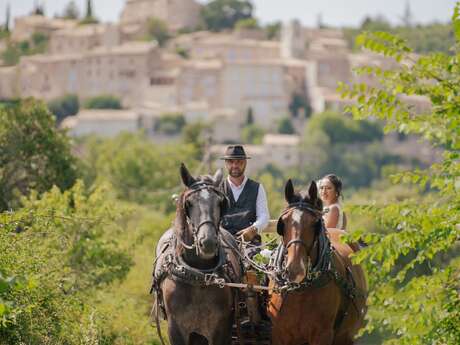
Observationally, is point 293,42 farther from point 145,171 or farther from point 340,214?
point 340,214

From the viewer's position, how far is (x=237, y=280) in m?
10.2

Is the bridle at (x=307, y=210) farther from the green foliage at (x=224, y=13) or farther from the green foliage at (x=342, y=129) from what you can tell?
the green foliage at (x=224, y=13)

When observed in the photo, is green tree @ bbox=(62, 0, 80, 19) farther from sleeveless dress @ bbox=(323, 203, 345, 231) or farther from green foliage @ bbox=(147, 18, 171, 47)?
sleeveless dress @ bbox=(323, 203, 345, 231)

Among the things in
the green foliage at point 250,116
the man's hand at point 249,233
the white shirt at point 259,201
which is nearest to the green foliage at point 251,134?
the green foliage at point 250,116

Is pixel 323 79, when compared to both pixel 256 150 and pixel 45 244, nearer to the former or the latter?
pixel 256 150

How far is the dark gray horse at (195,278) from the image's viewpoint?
9.75m

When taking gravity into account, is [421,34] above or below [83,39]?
below

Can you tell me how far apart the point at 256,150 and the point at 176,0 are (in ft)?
216

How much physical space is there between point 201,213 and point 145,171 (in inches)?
2616

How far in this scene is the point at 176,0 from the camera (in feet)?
599

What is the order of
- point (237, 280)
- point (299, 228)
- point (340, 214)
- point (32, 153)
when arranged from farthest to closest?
point (32, 153), point (340, 214), point (237, 280), point (299, 228)

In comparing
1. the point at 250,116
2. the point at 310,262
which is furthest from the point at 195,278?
the point at 250,116

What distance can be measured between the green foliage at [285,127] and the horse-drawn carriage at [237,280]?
415ft

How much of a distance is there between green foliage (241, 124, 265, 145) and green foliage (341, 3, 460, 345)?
122 metres
